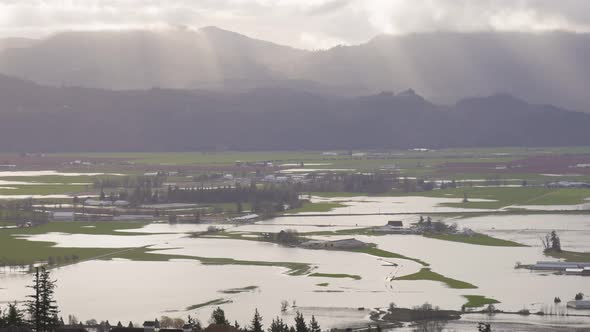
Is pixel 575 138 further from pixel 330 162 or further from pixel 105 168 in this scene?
pixel 105 168

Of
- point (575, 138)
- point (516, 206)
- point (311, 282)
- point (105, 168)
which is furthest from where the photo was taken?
point (575, 138)

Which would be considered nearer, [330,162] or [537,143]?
[330,162]

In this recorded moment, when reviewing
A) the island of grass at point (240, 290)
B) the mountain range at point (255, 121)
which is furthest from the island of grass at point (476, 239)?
the mountain range at point (255, 121)

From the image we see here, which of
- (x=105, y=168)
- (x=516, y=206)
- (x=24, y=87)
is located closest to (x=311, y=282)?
(x=516, y=206)

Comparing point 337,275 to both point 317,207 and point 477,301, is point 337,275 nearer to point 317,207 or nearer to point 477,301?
point 477,301

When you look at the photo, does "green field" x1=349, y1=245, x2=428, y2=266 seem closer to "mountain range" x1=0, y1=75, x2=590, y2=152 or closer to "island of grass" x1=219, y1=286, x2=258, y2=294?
"island of grass" x1=219, y1=286, x2=258, y2=294

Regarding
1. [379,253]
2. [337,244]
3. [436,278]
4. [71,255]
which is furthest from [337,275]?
[71,255]

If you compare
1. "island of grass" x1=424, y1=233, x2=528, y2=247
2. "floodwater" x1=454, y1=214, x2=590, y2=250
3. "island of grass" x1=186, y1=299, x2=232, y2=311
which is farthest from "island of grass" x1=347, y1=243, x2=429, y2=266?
"island of grass" x1=186, y1=299, x2=232, y2=311
